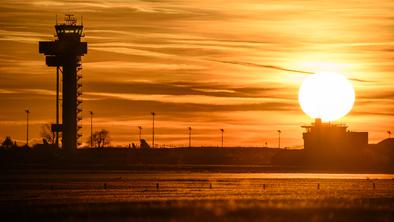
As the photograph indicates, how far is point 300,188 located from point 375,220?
42147 mm

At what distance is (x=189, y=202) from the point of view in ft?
263

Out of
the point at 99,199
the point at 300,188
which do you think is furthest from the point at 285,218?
the point at 300,188

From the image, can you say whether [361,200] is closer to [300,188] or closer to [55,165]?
[300,188]

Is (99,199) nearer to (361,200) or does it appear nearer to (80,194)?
(80,194)

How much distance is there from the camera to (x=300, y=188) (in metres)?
109

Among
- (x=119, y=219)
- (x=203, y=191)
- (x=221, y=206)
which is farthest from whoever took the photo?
(x=203, y=191)

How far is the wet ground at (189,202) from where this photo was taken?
224 feet

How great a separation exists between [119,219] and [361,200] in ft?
91.8

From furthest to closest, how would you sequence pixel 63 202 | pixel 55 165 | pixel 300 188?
1. pixel 55 165
2. pixel 300 188
3. pixel 63 202

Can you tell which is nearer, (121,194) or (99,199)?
(99,199)

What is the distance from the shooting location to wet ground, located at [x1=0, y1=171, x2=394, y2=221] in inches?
2692

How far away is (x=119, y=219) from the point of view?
66250 millimetres

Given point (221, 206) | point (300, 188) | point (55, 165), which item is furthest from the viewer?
point (55, 165)

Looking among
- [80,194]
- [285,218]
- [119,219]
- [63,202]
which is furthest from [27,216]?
[80,194]
